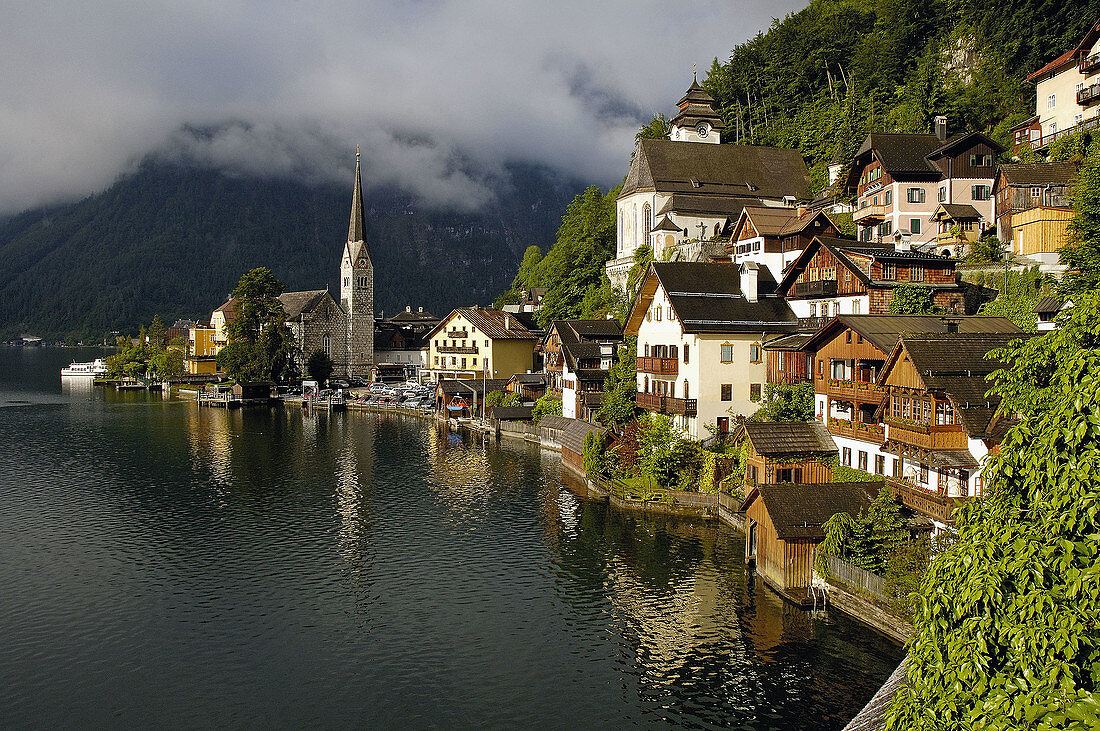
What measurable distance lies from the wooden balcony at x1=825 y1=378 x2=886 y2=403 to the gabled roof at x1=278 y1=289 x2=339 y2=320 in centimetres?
9336

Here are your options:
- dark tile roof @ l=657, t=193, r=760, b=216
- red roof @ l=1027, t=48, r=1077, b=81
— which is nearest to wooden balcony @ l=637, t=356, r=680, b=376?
dark tile roof @ l=657, t=193, r=760, b=216

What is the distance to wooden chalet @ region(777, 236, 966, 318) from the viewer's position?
43.2 metres

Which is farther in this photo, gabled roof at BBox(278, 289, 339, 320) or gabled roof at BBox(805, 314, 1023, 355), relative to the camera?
gabled roof at BBox(278, 289, 339, 320)

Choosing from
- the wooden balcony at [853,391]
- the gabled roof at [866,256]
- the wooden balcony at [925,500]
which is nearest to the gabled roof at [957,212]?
the gabled roof at [866,256]

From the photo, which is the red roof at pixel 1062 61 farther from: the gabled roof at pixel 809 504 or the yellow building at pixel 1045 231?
the gabled roof at pixel 809 504

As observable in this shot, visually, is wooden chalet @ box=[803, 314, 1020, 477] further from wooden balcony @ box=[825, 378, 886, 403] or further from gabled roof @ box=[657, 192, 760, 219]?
gabled roof @ box=[657, 192, 760, 219]

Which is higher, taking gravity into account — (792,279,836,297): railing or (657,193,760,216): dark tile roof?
(657,193,760,216): dark tile roof

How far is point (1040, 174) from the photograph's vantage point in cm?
4666

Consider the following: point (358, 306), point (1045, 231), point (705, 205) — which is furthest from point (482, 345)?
point (1045, 231)

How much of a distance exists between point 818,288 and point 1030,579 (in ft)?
124

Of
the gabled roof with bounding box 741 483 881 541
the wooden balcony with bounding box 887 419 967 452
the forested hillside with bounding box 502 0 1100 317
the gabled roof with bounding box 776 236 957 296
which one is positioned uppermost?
the forested hillside with bounding box 502 0 1100 317

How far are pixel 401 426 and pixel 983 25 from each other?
63.7m

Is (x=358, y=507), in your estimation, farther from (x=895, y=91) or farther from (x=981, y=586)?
(x=895, y=91)

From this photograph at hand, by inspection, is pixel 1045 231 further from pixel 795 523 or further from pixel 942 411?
pixel 795 523
